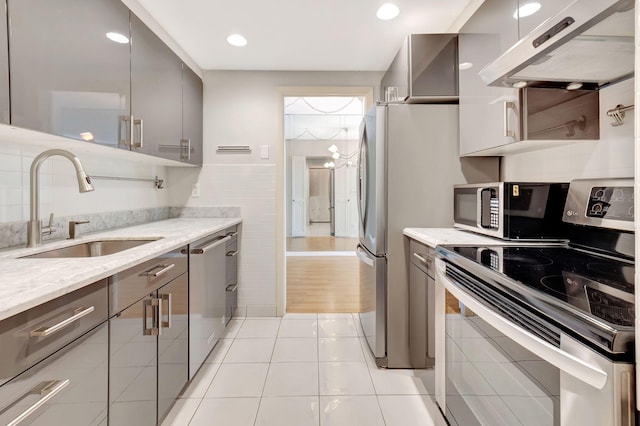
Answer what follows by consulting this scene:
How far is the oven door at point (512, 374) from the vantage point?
566 millimetres

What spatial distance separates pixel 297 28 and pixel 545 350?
227 cm

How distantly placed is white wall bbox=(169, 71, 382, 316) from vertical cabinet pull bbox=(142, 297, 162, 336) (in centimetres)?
156

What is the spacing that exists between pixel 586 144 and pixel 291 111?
15.5 ft

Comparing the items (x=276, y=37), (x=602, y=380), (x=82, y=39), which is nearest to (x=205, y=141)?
(x=276, y=37)

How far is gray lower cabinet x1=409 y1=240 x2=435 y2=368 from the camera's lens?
5.71 feet

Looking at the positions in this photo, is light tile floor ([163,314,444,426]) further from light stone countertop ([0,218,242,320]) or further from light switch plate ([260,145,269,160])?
light switch plate ([260,145,269,160])

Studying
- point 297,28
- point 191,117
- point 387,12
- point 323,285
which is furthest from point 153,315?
point 323,285

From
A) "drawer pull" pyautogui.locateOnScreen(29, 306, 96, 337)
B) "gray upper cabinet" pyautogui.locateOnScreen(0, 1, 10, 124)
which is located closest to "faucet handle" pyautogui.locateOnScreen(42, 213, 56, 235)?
"gray upper cabinet" pyautogui.locateOnScreen(0, 1, 10, 124)

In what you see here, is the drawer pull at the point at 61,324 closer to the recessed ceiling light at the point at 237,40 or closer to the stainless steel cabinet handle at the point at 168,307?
the stainless steel cabinet handle at the point at 168,307

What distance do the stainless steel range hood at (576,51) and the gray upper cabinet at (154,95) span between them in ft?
5.75

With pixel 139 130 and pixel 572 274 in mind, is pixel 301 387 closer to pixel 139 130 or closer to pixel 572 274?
Result: pixel 572 274

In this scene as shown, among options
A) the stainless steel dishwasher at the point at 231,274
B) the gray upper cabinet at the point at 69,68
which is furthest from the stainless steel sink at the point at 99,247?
the stainless steel dishwasher at the point at 231,274

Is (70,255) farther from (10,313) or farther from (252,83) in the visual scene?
(252,83)

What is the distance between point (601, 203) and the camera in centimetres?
120
